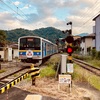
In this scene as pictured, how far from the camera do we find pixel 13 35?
315 feet

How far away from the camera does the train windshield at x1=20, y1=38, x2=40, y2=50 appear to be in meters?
21.7

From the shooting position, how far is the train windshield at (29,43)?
2166cm

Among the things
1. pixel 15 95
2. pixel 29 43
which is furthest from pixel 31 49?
pixel 15 95

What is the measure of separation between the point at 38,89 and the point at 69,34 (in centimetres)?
294

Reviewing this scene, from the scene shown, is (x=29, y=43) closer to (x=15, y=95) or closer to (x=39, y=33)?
(x=15, y=95)

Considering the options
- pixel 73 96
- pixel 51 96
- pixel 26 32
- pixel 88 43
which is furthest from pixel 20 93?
pixel 26 32

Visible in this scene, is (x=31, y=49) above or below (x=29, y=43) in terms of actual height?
below

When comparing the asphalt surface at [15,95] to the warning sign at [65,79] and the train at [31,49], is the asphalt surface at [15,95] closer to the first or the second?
the warning sign at [65,79]

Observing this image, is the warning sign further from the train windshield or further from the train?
the train windshield

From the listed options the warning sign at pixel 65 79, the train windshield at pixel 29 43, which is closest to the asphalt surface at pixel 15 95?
the warning sign at pixel 65 79

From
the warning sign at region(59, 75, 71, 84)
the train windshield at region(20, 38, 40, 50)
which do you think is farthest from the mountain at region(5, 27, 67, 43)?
the warning sign at region(59, 75, 71, 84)

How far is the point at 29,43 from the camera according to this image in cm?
2191

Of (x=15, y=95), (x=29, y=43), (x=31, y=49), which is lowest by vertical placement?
(x=15, y=95)

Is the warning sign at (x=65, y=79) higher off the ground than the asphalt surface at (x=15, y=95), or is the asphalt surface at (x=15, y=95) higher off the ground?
the warning sign at (x=65, y=79)
